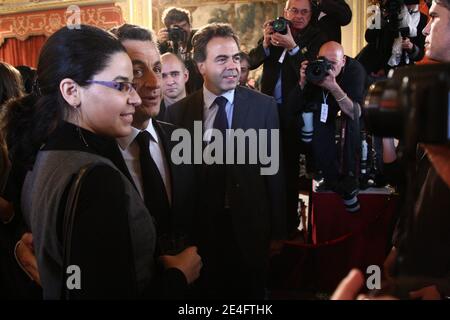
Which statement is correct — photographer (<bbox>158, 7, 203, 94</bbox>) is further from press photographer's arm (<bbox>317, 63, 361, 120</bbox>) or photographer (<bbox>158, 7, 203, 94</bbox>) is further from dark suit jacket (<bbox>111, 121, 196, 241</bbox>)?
press photographer's arm (<bbox>317, 63, 361, 120</bbox>)

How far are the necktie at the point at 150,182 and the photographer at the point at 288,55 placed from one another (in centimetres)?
59

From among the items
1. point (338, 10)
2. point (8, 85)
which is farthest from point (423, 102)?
point (8, 85)

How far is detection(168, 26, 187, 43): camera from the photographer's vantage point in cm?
194

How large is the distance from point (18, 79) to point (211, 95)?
88cm

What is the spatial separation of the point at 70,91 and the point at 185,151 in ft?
1.91

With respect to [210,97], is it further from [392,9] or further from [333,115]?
[392,9]

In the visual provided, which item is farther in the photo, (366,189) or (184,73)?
(366,189)

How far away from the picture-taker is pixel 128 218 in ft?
3.97

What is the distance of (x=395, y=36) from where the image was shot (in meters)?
1.98

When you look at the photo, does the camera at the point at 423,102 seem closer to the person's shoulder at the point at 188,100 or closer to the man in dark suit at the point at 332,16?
the person's shoulder at the point at 188,100

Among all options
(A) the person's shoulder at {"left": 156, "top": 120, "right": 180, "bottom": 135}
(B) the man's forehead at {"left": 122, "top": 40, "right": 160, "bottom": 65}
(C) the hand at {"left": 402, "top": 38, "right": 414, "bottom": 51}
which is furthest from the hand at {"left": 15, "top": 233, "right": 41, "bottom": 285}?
(C) the hand at {"left": 402, "top": 38, "right": 414, "bottom": 51}

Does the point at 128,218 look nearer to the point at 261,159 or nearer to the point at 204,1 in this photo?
the point at 261,159
